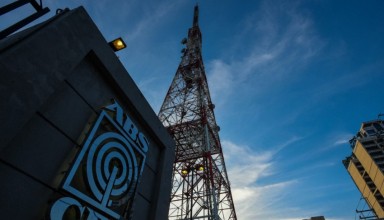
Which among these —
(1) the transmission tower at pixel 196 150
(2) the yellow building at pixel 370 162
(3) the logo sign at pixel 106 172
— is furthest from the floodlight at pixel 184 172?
(2) the yellow building at pixel 370 162

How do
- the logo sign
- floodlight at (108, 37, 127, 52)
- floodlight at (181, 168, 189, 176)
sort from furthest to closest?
1. floodlight at (181, 168, 189, 176)
2. floodlight at (108, 37, 127, 52)
3. the logo sign

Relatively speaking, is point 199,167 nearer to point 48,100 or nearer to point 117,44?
point 117,44

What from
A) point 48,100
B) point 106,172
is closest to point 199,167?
point 106,172

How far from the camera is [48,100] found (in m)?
4.91

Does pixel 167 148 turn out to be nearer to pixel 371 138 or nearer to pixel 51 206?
pixel 51 206

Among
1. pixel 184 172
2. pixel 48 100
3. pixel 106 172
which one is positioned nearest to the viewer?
pixel 48 100

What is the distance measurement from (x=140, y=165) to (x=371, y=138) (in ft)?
134

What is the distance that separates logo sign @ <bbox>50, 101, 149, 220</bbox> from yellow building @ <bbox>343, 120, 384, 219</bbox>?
38.8 metres

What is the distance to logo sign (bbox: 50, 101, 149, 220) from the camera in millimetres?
4820

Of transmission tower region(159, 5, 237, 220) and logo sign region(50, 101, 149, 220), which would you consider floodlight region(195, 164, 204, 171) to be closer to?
transmission tower region(159, 5, 237, 220)

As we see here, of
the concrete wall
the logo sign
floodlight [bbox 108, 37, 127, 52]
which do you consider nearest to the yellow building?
the logo sign

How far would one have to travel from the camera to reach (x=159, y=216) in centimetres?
771

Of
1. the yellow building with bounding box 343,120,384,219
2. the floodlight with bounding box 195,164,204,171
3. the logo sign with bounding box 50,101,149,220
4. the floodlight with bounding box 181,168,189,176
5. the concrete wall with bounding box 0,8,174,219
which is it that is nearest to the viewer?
the concrete wall with bounding box 0,8,174,219

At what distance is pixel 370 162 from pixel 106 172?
1633 inches
